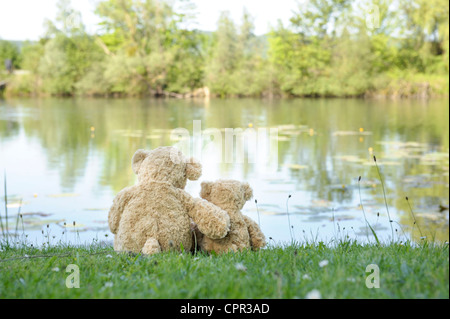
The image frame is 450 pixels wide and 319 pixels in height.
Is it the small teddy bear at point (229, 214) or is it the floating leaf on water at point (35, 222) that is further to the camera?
the floating leaf on water at point (35, 222)

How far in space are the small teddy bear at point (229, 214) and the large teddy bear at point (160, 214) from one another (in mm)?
128

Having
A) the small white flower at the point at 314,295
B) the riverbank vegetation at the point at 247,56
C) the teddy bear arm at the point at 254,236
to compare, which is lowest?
the teddy bear arm at the point at 254,236

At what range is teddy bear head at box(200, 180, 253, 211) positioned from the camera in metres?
3.47

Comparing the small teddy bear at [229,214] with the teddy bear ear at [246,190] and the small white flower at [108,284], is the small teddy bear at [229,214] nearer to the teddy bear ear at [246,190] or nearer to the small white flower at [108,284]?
the teddy bear ear at [246,190]

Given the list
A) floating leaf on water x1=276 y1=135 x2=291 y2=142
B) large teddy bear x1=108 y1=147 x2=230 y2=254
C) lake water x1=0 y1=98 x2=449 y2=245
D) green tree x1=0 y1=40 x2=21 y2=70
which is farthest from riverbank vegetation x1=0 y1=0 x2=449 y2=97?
large teddy bear x1=108 y1=147 x2=230 y2=254

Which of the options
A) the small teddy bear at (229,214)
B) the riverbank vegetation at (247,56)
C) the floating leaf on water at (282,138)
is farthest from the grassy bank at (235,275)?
the riverbank vegetation at (247,56)

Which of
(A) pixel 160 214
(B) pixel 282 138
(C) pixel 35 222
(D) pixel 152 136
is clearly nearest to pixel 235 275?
(A) pixel 160 214

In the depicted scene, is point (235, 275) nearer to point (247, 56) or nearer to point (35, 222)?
point (35, 222)

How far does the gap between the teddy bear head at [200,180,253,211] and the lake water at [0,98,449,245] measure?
31.2 inches

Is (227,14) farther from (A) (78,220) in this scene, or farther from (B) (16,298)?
(B) (16,298)

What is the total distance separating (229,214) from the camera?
345 cm

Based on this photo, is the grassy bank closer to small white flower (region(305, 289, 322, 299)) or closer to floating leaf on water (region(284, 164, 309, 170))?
small white flower (region(305, 289, 322, 299))

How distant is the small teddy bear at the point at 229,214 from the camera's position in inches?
135

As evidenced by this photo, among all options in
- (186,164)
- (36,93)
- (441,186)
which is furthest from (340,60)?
(186,164)
